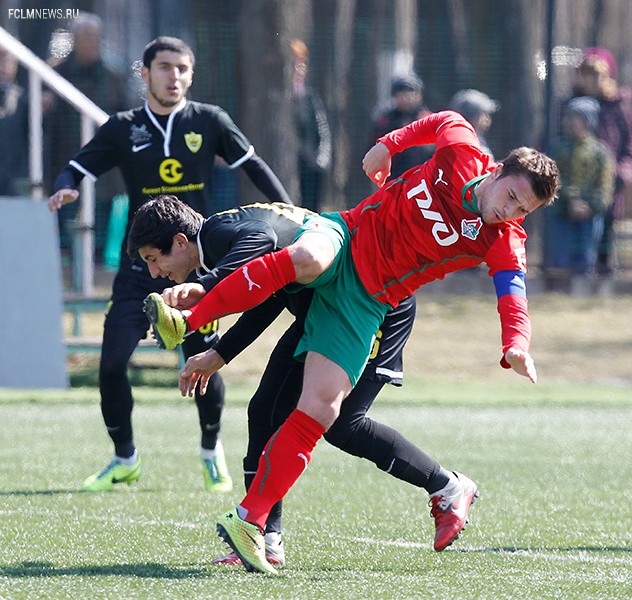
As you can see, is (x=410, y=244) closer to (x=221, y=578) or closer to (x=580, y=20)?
(x=221, y=578)

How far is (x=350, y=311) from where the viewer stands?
4801 millimetres

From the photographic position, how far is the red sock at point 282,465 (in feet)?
15.3

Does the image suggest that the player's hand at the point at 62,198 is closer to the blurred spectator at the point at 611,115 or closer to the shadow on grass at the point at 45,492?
the shadow on grass at the point at 45,492

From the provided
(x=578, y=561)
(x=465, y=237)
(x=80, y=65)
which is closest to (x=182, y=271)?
(x=465, y=237)

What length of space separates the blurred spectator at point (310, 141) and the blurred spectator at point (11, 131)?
3.11 m

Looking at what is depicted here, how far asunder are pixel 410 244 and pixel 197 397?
2.27m

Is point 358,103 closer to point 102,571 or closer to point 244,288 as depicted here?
point 244,288

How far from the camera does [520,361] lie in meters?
4.45

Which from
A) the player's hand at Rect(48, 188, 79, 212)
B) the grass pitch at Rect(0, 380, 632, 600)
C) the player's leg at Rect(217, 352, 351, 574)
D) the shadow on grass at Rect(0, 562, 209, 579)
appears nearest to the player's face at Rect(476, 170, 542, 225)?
the player's leg at Rect(217, 352, 351, 574)

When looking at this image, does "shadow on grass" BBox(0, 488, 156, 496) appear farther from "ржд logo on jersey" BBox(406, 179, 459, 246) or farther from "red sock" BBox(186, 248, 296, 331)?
"ржд logo on jersey" BBox(406, 179, 459, 246)

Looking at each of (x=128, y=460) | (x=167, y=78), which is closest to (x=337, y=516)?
(x=128, y=460)

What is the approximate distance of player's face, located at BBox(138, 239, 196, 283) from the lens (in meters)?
4.80

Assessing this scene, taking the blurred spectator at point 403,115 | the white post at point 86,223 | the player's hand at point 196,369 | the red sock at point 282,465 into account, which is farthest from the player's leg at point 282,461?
the blurred spectator at point 403,115

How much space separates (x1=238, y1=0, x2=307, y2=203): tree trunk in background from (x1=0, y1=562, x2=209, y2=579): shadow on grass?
10.6 m
